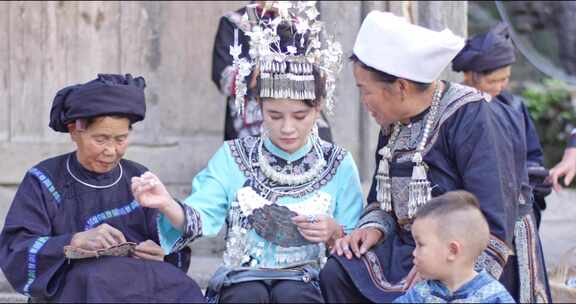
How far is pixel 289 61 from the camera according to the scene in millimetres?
4777

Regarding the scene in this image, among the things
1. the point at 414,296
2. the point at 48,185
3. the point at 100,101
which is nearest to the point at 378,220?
the point at 414,296

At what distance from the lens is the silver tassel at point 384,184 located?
4.64 m

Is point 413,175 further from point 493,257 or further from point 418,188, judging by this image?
point 493,257

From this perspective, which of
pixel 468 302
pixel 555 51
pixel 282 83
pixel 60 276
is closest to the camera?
pixel 468 302

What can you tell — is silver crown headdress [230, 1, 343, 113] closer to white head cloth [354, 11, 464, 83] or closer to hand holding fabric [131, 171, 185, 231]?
white head cloth [354, 11, 464, 83]

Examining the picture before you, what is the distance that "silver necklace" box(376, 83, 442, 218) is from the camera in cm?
445

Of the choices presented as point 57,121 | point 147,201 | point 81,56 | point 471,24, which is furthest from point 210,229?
point 471,24

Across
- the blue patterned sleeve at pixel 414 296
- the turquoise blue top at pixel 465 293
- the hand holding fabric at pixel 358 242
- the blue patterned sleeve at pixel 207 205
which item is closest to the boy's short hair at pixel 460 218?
the turquoise blue top at pixel 465 293

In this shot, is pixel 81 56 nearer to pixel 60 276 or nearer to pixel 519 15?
pixel 60 276

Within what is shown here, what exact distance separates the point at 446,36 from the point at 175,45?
3247 mm

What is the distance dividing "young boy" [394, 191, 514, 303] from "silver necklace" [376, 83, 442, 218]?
10.2 inches

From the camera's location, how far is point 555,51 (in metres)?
10.1

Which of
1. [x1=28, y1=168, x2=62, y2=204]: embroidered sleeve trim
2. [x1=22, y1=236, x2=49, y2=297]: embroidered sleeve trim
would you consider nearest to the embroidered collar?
[x1=28, y1=168, x2=62, y2=204]: embroidered sleeve trim

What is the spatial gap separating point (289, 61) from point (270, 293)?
99 cm
